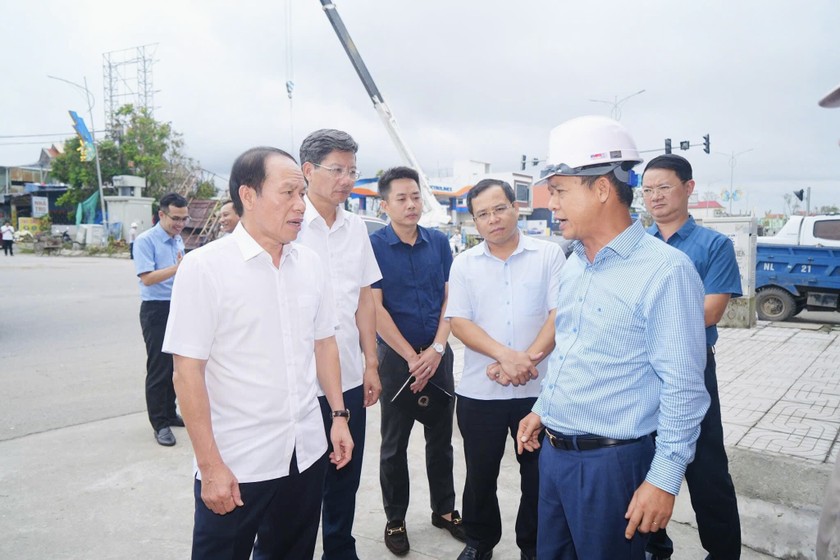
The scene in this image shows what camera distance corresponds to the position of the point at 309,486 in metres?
2.18

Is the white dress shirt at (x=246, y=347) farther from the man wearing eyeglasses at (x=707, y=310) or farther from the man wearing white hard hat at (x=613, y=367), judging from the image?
the man wearing eyeglasses at (x=707, y=310)

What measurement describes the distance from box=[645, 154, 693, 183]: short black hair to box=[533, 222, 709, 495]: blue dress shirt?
132 centimetres

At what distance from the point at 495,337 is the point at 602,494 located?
1191mm

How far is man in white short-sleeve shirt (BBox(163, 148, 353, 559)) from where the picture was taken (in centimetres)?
186

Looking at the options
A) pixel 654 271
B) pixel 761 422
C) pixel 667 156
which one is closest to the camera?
pixel 654 271

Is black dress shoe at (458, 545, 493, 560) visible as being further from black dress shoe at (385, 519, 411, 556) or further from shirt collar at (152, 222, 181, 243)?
shirt collar at (152, 222, 181, 243)

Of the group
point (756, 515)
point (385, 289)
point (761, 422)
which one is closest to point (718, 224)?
point (761, 422)

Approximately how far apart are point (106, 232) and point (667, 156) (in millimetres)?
35627

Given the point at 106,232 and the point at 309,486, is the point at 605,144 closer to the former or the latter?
the point at 309,486

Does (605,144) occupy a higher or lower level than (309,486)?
higher

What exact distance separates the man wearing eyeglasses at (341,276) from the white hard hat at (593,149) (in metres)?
1.21

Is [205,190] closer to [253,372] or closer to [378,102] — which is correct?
[378,102]

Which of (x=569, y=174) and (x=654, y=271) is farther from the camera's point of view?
(x=569, y=174)

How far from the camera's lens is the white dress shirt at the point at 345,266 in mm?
2877
